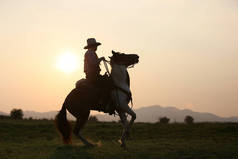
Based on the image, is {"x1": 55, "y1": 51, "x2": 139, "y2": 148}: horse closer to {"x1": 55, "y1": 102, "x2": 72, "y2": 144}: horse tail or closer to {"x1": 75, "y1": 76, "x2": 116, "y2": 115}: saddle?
{"x1": 55, "y1": 102, "x2": 72, "y2": 144}: horse tail

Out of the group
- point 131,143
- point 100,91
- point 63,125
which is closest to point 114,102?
point 100,91

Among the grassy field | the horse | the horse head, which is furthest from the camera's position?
the horse head

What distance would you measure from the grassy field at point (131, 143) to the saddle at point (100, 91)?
1358mm

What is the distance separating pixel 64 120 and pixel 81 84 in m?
1.51

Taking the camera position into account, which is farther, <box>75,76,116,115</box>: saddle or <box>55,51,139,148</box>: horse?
<box>75,76,116,115</box>: saddle

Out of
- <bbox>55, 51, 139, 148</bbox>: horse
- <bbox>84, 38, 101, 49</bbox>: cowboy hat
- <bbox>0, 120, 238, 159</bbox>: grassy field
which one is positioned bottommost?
<bbox>0, 120, 238, 159</bbox>: grassy field

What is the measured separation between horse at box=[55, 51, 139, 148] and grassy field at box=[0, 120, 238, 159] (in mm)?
624

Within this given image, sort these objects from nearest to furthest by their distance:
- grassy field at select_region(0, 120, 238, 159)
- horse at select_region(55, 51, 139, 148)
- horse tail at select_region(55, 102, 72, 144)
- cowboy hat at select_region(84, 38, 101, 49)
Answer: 1. grassy field at select_region(0, 120, 238, 159)
2. horse at select_region(55, 51, 139, 148)
3. cowboy hat at select_region(84, 38, 101, 49)
4. horse tail at select_region(55, 102, 72, 144)

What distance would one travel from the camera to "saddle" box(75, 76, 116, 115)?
14586 mm

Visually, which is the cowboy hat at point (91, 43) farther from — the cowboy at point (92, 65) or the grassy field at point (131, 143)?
the grassy field at point (131, 143)

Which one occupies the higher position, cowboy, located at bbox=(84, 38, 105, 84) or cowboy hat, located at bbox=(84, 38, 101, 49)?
cowboy hat, located at bbox=(84, 38, 101, 49)

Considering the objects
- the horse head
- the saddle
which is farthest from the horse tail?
the horse head

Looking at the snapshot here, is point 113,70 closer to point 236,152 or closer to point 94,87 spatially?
point 94,87

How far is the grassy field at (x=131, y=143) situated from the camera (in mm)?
12430
